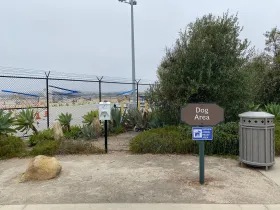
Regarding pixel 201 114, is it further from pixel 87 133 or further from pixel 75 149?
pixel 87 133

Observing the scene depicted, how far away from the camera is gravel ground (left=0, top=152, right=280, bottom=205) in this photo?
173 inches

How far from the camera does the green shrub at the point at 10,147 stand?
285 inches

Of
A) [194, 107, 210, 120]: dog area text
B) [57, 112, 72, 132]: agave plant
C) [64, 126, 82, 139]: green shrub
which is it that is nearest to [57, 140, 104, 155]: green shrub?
[64, 126, 82, 139]: green shrub

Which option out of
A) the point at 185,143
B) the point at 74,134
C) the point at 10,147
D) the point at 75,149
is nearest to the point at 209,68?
the point at 185,143

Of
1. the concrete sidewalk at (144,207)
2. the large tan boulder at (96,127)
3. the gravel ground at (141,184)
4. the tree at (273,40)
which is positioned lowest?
the concrete sidewalk at (144,207)

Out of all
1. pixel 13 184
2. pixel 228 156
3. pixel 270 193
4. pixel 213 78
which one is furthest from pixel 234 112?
pixel 13 184

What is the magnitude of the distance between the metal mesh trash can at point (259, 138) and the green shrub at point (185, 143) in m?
1.13

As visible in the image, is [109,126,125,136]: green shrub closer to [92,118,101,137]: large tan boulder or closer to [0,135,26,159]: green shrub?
[92,118,101,137]: large tan boulder

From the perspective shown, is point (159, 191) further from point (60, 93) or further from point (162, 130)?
point (60, 93)

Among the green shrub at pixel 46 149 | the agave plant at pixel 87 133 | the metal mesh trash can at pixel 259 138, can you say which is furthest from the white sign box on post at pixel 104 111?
the metal mesh trash can at pixel 259 138

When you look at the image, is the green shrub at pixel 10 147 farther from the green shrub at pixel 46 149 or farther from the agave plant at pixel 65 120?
the agave plant at pixel 65 120

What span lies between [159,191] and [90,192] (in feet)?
3.72

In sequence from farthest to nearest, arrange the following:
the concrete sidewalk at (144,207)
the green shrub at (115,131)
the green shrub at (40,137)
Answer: the green shrub at (115,131), the green shrub at (40,137), the concrete sidewalk at (144,207)

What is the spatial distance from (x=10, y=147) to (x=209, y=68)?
5754 mm
